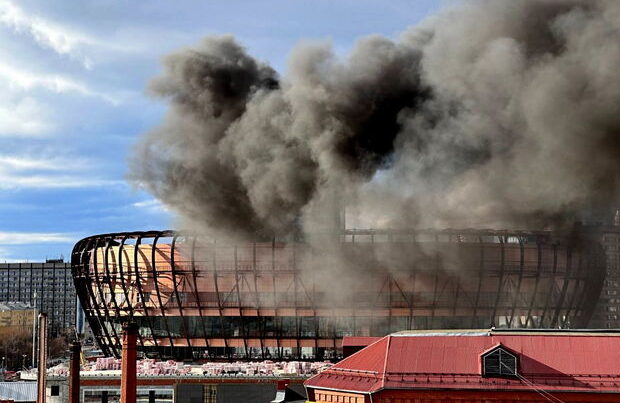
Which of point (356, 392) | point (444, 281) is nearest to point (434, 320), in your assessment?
point (444, 281)

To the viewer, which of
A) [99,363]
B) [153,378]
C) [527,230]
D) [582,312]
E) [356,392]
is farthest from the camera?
[582,312]

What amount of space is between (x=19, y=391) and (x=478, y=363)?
45.6 m

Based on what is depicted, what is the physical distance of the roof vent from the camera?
29.0 metres

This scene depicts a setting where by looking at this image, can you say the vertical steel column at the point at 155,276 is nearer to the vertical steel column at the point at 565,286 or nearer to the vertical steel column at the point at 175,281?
the vertical steel column at the point at 175,281

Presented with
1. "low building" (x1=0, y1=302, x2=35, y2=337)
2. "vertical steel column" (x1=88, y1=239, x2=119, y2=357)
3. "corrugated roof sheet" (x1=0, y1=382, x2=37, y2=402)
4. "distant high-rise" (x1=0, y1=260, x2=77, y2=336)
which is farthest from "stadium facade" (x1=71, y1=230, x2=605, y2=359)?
"distant high-rise" (x1=0, y1=260, x2=77, y2=336)

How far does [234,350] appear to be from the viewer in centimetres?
6719

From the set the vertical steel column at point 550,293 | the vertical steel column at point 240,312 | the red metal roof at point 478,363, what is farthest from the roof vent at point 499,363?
the vertical steel column at point 550,293

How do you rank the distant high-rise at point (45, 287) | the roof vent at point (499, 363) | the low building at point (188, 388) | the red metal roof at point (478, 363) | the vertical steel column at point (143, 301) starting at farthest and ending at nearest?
1. the distant high-rise at point (45, 287)
2. the vertical steel column at point (143, 301)
3. the low building at point (188, 388)
4. the roof vent at point (499, 363)
5. the red metal roof at point (478, 363)

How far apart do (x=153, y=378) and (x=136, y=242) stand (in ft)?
50.7

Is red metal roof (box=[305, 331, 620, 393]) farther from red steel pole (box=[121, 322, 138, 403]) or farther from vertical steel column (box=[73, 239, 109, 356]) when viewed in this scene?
vertical steel column (box=[73, 239, 109, 356])

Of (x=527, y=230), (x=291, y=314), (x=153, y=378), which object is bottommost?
(x=153, y=378)

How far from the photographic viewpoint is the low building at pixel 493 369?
28.5 meters

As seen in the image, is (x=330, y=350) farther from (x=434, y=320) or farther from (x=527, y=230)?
(x=527, y=230)

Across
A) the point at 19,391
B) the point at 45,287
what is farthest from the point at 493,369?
the point at 45,287
